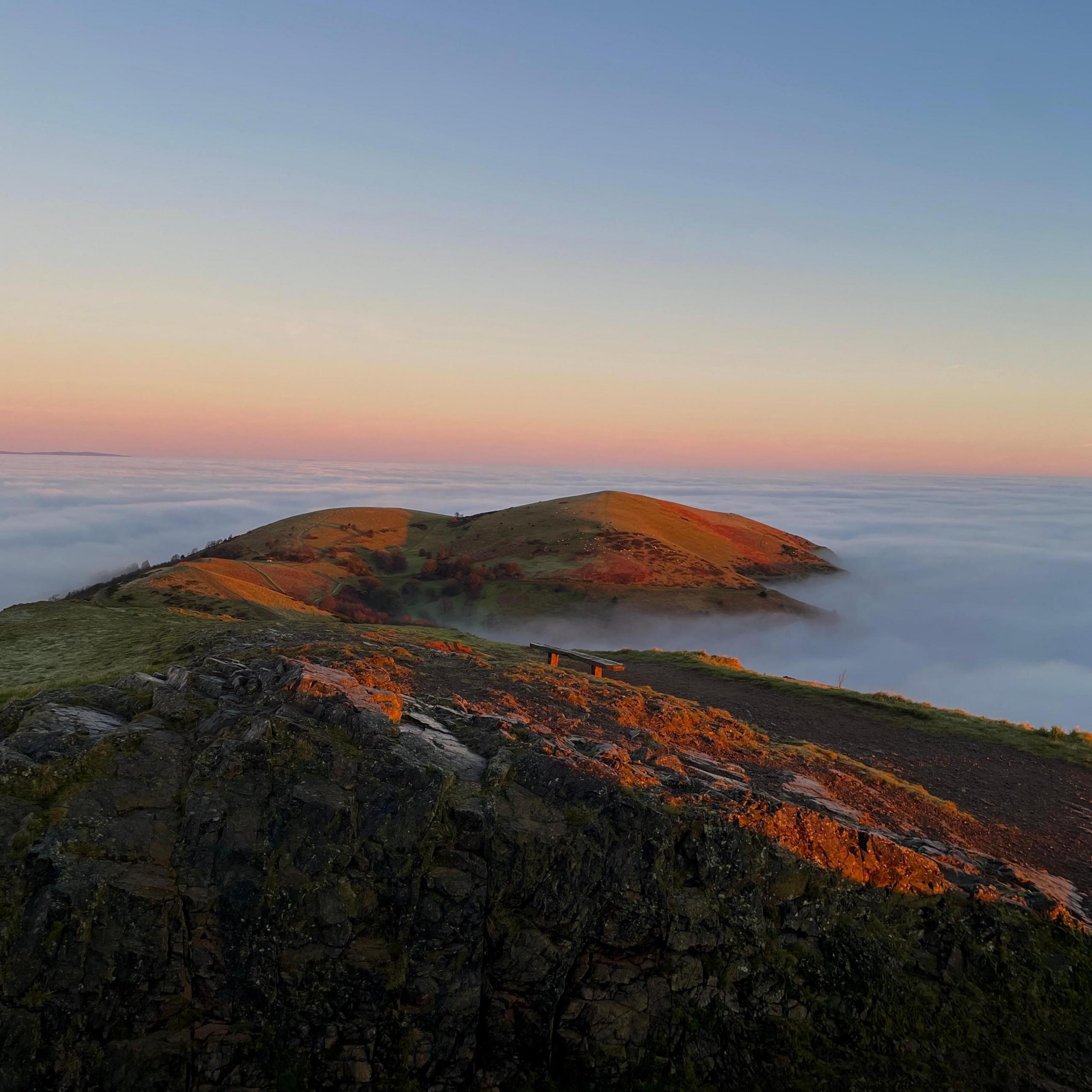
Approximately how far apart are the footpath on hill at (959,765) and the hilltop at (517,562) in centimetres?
3821

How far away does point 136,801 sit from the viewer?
916 cm

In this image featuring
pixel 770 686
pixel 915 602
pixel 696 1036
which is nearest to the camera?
pixel 696 1036

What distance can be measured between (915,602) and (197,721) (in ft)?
496

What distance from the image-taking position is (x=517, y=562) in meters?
98.5

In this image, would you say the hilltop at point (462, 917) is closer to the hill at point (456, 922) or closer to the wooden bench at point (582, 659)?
the hill at point (456, 922)

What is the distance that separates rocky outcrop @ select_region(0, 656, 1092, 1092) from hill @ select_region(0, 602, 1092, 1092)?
3 cm

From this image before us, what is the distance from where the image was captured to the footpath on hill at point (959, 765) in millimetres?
14328

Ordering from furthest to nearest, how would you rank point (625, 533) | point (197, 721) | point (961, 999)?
point (625, 533)
point (197, 721)
point (961, 999)

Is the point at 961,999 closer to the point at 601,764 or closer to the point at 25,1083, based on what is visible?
the point at 601,764

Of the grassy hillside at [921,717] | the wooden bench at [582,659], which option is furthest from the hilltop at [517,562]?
the grassy hillside at [921,717]

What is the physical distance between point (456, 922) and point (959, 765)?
16.9m

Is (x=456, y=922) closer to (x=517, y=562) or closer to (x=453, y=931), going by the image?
(x=453, y=931)

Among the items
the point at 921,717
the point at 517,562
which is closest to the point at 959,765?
the point at 921,717

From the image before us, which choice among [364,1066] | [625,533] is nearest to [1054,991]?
[364,1066]
